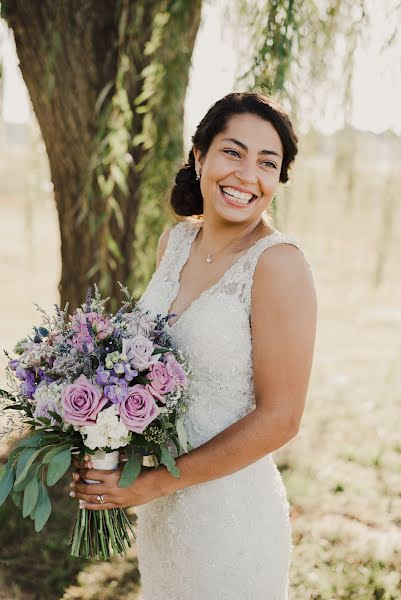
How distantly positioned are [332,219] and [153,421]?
4575 mm

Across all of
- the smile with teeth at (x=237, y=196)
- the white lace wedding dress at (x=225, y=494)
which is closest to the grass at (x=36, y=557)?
the white lace wedding dress at (x=225, y=494)

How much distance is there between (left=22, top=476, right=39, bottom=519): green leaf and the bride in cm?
14

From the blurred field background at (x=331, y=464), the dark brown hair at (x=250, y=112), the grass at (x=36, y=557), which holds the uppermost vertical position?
the dark brown hair at (x=250, y=112)

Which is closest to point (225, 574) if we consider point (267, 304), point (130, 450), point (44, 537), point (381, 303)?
point (130, 450)

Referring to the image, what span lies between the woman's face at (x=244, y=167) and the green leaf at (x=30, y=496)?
3.18ft

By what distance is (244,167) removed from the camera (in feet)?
6.75

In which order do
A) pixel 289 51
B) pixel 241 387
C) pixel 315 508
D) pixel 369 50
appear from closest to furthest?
pixel 241 387 < pixel 289 51 < pixel 369 50 < pixel 315 508

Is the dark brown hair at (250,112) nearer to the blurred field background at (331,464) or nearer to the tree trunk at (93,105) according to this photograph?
the blurred field background at (331,464)

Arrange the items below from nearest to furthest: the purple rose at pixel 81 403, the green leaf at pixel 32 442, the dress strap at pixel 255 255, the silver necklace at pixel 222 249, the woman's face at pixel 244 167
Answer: the purple rose at pixel 81 403, the green leaf at pixel 32 442, the dress strap at pixel 255 255, the woman's face at pixel 244 167, the silver necklace at pixel 222 249

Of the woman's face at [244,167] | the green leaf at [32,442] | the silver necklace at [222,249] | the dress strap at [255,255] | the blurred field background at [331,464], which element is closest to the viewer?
the green leaf at [32,442]

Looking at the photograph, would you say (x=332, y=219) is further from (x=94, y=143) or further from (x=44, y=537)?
(x=44, y=537)

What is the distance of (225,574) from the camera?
6.80ft

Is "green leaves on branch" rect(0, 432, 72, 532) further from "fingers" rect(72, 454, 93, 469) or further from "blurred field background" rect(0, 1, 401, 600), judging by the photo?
"blurred field background" rect(0, 1, 401, 600)

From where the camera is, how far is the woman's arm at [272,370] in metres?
1.83
